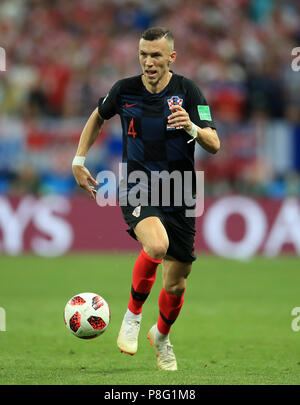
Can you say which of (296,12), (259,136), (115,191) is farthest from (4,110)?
(296,12)

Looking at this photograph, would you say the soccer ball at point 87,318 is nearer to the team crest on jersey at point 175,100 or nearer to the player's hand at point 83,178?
the player's hand at point 83,178

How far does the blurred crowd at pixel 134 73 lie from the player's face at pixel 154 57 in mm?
8320

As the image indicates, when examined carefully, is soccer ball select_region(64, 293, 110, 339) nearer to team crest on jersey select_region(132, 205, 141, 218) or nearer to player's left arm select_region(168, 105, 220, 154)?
team crest on jersey select_region(132, 205, 141, 218)

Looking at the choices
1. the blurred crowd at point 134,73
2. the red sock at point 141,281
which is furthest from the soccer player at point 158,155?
the blurred crowd at point 134,73

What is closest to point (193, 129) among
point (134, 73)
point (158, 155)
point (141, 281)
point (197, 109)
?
point (197, 109)

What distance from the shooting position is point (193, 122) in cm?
634

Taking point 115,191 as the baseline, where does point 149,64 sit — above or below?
above

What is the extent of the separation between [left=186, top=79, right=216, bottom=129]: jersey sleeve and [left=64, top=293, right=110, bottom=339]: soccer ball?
1.59 metres

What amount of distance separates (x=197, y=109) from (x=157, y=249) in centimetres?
115

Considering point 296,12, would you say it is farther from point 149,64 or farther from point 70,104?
point 149,64

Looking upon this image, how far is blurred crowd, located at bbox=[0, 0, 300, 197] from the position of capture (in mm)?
14977

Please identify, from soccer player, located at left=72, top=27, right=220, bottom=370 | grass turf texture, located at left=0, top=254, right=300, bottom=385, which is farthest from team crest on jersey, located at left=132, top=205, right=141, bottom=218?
grass turf texture, located at left=0, top=254, right=300, bottom=385

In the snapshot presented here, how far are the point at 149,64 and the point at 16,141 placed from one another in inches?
357

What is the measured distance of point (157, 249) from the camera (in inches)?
236
